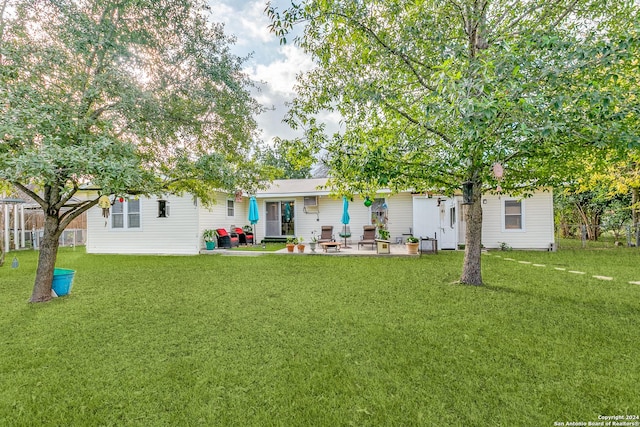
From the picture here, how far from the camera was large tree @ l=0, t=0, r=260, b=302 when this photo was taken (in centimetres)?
402

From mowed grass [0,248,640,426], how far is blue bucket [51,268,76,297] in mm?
188

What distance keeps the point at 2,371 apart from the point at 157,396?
5.70ft

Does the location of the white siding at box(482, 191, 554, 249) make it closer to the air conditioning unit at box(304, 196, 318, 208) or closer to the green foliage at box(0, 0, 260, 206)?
the air conditioning unit at box(304, 196, 318, 208)

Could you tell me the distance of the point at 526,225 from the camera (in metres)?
12.4

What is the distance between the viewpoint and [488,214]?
12.7 m

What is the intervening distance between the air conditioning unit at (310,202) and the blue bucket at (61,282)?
31.7ft

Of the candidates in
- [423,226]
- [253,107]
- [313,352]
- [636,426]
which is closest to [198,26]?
[253,107]

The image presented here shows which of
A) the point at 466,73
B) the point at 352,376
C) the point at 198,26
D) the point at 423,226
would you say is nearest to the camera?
the point at 352,376

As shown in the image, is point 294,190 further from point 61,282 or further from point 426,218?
point 61,282

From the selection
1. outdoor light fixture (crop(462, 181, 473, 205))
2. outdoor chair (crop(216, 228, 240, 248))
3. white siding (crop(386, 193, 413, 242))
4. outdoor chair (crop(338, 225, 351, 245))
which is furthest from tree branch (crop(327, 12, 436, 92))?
outdoor chair (crop(216, 228, 240, 248))

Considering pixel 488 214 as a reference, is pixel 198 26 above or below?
above

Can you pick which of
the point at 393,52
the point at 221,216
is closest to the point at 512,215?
the point at 393,52

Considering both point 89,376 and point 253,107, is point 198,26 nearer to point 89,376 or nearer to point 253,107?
point 253,107

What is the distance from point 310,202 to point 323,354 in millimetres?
11414
